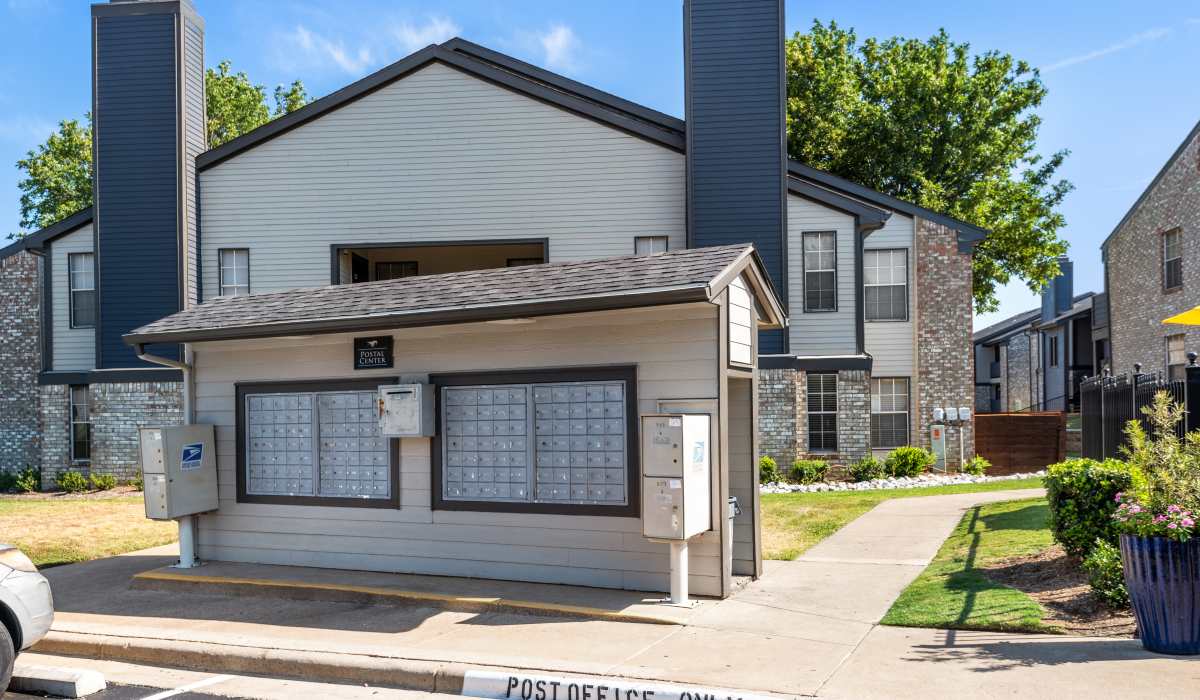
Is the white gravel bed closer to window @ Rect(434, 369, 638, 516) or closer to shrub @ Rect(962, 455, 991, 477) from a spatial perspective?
shrub @ Rect(962, 455, 991, 477)

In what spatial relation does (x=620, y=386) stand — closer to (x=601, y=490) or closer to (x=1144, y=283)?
(x=601, y=490)

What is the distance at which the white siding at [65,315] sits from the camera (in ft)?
75.7

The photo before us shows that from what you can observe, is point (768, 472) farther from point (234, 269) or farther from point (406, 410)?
point (234, 269)

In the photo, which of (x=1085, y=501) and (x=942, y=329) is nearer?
(x=1085, y=501)

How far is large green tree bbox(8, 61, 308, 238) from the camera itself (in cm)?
3866

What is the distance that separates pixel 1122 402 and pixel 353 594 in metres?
10.5

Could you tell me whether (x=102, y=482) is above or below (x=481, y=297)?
below

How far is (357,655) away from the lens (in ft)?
24.6

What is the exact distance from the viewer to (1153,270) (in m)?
27.1

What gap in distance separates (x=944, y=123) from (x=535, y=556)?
28.6 m

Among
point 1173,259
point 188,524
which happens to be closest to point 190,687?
point 188,524

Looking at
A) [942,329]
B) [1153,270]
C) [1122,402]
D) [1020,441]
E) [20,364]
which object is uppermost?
[1153,270]

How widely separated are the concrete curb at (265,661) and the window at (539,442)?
2809 mm

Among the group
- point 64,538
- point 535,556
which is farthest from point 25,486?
point 535,556
